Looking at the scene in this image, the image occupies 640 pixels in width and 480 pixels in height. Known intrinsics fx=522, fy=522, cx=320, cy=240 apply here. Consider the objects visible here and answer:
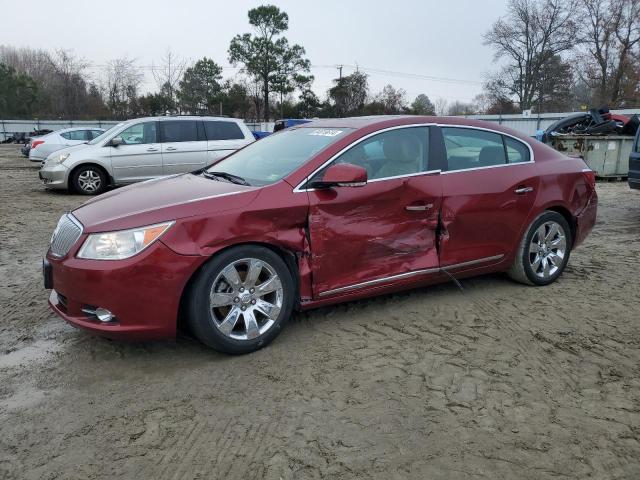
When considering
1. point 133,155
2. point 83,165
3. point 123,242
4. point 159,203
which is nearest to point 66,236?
point 123,242

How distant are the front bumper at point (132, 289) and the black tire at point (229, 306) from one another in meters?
0.09

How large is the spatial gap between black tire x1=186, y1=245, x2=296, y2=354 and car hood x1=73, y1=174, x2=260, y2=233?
0.33 meters

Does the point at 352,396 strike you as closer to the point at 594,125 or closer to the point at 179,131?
the point at 179,131

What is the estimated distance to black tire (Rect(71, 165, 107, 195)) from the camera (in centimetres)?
1123

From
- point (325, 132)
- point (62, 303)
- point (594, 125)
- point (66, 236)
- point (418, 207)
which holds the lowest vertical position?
point (62, 303)

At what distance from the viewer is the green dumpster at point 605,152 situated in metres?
14.9

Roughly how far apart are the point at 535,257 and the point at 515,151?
3.35 feet

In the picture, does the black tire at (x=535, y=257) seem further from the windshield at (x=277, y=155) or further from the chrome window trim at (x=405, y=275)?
the windshield at (x=277, y=155)

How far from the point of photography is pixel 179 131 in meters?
11.4

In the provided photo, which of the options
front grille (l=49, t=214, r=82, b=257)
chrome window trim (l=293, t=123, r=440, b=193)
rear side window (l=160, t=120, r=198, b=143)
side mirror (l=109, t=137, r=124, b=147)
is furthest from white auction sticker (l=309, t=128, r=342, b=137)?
side mirror (l=109, t=137, r=124, b=147)

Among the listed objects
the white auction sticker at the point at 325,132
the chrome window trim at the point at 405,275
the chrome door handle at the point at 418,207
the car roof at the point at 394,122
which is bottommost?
the chrome window trim at the point at 405,275

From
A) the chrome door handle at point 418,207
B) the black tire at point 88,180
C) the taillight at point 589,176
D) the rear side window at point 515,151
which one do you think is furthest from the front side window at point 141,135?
the taillight at point 589,176

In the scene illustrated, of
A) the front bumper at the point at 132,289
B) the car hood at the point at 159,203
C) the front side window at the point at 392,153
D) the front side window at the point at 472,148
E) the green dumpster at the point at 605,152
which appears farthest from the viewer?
the green dumpster at the point at 605,152

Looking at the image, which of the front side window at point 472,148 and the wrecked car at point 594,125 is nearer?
the front side window at point 472,148
